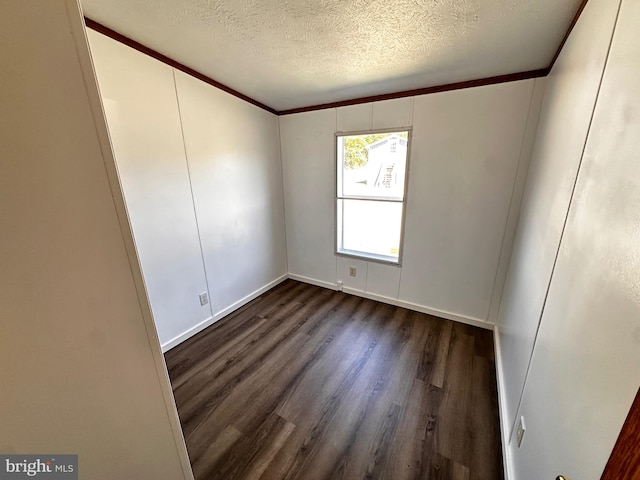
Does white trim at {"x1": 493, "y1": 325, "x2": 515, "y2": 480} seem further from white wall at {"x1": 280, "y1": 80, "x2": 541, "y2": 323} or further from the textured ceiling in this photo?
the textured ceiling

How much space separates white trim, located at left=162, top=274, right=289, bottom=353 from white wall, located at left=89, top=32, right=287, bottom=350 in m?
0.01

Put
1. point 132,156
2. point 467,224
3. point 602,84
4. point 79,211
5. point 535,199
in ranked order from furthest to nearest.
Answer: point 467,224, point 132,156, point 535,199, point 602,84, point 79,211

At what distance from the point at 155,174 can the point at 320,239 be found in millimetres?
1863

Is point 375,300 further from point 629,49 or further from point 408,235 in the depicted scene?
point 629,49

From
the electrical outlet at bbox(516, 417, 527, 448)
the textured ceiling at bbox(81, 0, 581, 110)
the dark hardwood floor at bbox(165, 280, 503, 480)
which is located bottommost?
the dark hardwood floor at bbox(165, 280, 503, 480)

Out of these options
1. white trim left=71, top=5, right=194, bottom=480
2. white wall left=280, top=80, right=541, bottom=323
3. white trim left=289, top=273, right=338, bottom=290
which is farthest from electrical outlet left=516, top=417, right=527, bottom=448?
white trim left=289, top=273, right=338, bottom=290

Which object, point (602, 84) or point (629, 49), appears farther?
point (602, 84)

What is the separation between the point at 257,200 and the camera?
2.84m

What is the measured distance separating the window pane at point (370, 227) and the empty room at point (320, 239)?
0.03 meters

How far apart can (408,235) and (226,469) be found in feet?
7.53

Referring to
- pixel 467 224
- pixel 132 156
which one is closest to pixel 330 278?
pixel 467 224

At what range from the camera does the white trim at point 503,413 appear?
122cm

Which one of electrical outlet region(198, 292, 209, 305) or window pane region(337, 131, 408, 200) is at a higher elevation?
window pane region(337, 131, 408, 200)

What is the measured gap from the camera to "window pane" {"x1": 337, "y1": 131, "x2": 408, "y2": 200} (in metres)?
2.46
